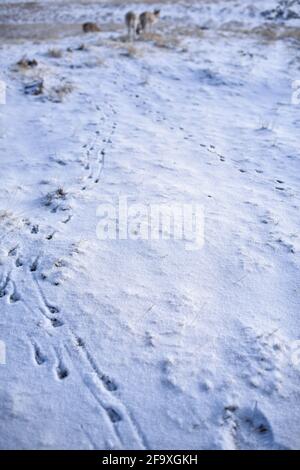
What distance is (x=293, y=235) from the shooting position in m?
5.14

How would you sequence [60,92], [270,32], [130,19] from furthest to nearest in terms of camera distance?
[270,32] → [130,19] → [60,92]

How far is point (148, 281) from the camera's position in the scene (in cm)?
435

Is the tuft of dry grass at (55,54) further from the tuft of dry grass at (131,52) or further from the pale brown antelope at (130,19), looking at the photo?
the pale brown antelope at (130,19)

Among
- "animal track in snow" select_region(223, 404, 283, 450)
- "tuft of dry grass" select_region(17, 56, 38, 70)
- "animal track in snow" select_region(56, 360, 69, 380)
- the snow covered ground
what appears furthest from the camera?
"tuft of dry grass" select_region(17, 56, 38, 70)

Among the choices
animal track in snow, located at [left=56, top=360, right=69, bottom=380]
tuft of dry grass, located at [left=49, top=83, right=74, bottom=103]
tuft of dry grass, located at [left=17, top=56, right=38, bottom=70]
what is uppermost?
tuft of dry grass, located at [left=17, top=56, right=38, bottom=70]

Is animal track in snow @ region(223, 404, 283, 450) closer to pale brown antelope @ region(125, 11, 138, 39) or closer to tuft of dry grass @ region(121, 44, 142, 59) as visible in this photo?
tuft of dry grass @ region(121, 44, 142, 59)

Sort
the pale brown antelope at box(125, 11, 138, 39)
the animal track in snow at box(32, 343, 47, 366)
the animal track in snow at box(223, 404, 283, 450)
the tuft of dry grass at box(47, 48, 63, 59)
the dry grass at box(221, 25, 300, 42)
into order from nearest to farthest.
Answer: the animal track in snow at box(223, 404, 283, 450) < the animal track in snow at box(32, 343, 47, 366) < the tuft of dry grass at box(47, 48, 63, 59) < the pale brown antelope at box(125, 11, 138, 39) < the dry grass at box(221, 25, 300, 42)

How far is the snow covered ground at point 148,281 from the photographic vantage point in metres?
3.06

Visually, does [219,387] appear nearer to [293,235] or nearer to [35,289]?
[35,289]

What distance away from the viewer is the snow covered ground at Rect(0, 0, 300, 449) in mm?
3062

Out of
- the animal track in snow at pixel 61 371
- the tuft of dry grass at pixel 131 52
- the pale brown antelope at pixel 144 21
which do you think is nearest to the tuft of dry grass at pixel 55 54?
the tuft of dry grass at pixel 131 52

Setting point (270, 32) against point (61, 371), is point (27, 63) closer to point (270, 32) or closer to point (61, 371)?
point (270, 32)

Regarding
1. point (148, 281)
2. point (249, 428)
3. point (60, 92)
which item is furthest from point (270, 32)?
point (249, 428)

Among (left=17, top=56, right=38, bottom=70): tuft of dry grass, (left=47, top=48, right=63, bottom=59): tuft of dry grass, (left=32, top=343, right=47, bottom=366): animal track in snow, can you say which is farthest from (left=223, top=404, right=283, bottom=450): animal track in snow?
(left=47, top=48, right=63, bottom=59): tuft of dry grass
